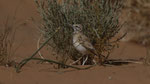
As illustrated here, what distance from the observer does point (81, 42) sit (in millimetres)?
6629

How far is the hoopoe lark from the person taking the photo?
261 inches

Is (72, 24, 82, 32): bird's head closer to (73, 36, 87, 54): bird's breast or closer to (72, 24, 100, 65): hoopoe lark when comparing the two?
(72, 24, 100, 65): hoopoe lark

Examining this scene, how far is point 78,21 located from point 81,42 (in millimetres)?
787

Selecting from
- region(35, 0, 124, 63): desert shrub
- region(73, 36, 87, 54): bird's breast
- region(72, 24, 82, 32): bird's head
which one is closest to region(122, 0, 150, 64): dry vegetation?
region(35, 0, 124, 63): desert shrub

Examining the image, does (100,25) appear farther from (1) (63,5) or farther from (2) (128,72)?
(2) (128,72)

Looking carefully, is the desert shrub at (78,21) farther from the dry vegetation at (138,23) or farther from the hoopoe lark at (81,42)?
the dry vegetation at (138,23)

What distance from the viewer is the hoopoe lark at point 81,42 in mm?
6641

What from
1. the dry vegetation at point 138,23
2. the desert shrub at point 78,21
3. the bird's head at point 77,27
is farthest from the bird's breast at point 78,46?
the dry vegetation at point 138,23

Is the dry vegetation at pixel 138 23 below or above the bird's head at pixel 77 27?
below

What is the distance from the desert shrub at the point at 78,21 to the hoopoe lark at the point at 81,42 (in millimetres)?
307

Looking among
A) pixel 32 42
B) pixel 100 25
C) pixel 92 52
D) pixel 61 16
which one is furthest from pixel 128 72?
pixel 32 42

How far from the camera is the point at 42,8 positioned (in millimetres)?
7414

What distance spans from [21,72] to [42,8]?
178 centimetres

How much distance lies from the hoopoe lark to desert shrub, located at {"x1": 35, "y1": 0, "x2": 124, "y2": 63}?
1.01 ft
